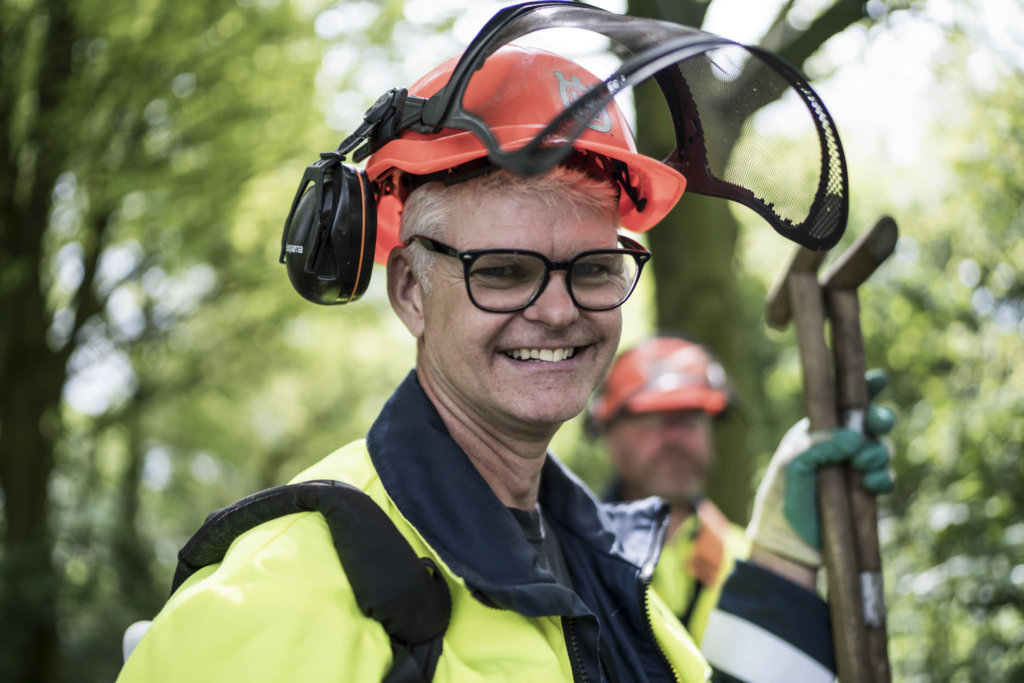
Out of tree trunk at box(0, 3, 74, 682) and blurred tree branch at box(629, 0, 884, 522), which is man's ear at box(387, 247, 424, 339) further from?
tree trunk at box(0, 3, 74, 682)

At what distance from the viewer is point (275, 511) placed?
1.37 meters

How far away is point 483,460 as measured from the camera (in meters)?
1.74

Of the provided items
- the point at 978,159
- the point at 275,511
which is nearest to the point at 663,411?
the point at 978,159

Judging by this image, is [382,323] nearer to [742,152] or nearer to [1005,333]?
[1005,333]

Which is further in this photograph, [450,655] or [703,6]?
[703,6]

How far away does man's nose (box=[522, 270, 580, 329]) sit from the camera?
158 centimetres

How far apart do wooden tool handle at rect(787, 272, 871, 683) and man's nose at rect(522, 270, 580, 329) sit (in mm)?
1087

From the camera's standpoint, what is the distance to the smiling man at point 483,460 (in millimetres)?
1217

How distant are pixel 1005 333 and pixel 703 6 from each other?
216cm

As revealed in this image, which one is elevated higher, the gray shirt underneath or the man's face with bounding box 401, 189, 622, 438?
the man's face with bounding box 401, 189, 622, 438

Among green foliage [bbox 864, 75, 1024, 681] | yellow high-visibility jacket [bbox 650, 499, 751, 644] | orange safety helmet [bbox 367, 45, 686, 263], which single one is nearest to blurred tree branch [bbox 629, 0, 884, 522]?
yellow high-visibility jacket [bbox 650, 499, 751, 644]

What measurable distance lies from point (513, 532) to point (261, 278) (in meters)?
8.83

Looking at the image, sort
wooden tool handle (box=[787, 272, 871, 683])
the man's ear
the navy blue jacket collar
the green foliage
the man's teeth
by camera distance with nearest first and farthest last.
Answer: the navy blue jacket collar, the man's teeth, the man's ear, wooden tool handle (box=[787, 272, 871, 683]), the green foliage

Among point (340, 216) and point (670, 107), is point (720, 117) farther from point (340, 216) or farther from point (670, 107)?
point (340, 216)
